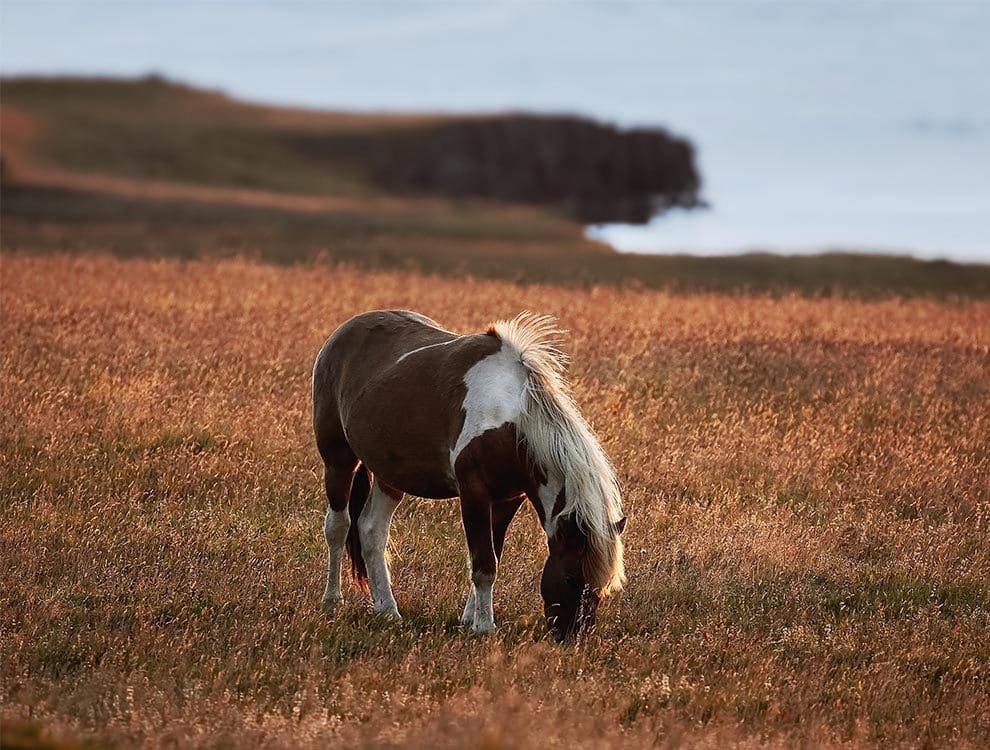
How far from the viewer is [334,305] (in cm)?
1727

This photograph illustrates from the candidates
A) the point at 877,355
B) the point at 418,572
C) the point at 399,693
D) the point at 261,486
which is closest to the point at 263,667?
the point at 399,693

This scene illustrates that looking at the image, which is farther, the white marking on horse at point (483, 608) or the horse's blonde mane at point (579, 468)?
the white marking on horse at point (483, 608)

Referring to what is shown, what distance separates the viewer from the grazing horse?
621cm

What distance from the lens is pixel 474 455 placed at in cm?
635

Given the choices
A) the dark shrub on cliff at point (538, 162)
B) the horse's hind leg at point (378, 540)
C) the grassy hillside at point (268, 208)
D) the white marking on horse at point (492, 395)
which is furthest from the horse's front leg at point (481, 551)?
the dark shrub on cliff at point (538, 162)

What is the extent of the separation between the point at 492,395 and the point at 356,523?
171cm

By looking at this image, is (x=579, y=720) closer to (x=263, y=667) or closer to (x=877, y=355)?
(x=263, y=667)

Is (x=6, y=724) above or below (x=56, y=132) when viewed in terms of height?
below

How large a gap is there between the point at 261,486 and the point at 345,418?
244 centimetres

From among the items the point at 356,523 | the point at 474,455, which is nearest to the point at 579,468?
the point at 474,455

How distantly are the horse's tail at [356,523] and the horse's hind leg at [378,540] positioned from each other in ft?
Result: 0.25

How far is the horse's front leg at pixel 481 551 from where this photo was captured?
637 centimetres

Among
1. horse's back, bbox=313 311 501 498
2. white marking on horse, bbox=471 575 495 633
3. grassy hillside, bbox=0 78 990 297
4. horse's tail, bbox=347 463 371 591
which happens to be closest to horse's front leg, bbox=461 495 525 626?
white marking on horse, bbox=471 575 495 633

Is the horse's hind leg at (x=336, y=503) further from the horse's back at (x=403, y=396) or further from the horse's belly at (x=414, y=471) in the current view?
the horse's belly at (x=414, y=471)
